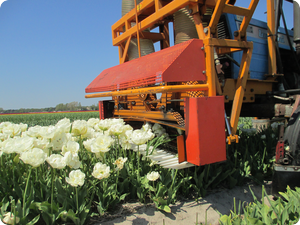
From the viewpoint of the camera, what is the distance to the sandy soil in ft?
6.33

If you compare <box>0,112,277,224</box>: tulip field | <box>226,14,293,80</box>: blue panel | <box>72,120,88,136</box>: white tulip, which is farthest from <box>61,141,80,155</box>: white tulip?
<box>226,14,293,80</box>: blue panel

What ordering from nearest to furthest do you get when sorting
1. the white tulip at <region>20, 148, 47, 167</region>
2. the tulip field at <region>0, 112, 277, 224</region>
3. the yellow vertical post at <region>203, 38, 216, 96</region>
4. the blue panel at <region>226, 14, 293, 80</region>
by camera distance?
the white tulip at <region>20, 148, 47, 167</region> < the tulip field at <region>0, 112, 277, 224</region> < the yellow vertical post at <region>203, 38, 216, 96</region> < the blue panel at <region>226, 14, 293, 80</region>

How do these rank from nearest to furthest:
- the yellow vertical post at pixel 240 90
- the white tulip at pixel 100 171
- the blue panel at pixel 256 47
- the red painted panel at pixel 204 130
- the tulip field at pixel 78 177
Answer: the tulip field at pixel 78 177
the white tulip at pixel 100 171
the red painted panel at pixel 204 130
the yellow vertical post at pixel 240 90
the blue panel at pixel 256 47

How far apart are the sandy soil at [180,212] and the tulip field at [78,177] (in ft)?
0.23

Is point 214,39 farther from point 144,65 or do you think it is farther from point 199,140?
point 199,140

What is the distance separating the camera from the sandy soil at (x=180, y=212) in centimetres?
193

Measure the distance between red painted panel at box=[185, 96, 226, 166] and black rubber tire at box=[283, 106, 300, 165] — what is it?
0.67m

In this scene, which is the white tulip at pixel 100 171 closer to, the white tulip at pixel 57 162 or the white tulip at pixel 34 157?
the white tulip at pixel 57 162

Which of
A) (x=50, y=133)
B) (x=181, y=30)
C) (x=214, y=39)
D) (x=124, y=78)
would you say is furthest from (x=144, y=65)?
(x=50, y=133)

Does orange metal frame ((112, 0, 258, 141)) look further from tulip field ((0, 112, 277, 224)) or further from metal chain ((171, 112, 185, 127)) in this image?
tulip field ((0, 112, 277, 224))

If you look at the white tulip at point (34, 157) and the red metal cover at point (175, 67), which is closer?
the white tulip at point (34, 157)

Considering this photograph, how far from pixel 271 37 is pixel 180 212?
8.79ft

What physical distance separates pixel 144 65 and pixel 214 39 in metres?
0.90

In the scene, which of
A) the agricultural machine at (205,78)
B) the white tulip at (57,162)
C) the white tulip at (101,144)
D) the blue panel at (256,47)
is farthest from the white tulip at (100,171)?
the blue panel at (256,47)
